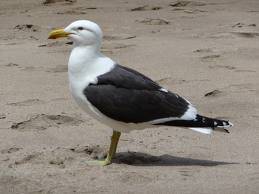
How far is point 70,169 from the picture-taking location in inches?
198

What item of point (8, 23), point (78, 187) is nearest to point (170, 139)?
point (78, 187)

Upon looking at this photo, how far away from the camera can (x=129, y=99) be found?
517cm

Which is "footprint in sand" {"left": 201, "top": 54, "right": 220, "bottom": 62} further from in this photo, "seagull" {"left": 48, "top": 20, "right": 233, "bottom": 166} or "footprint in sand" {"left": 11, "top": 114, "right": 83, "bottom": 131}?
"seagull" {"left": 48, "top": 20, "right": 233, "bottom": 166}

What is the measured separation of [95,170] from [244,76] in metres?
3.00

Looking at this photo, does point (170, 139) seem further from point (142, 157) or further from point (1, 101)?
point (1, 101)

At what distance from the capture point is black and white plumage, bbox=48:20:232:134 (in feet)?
16.8

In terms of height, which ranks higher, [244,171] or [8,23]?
[244,171]

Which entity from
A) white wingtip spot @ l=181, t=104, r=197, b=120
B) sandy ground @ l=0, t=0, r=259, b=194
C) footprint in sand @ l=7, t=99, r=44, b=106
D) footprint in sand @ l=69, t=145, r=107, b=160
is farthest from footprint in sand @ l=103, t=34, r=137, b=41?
white wingtip spot @ l=181, t=104, r=197, b=120

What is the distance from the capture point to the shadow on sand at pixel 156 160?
17.1 feet

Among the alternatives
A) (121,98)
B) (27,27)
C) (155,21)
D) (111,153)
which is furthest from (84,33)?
(155,21)

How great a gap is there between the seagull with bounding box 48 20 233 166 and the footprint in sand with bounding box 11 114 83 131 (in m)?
0.84

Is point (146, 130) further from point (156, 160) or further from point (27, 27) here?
point (27, 27)

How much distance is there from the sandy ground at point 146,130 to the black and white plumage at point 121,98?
0.28 m

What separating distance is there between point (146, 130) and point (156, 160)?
68cm
